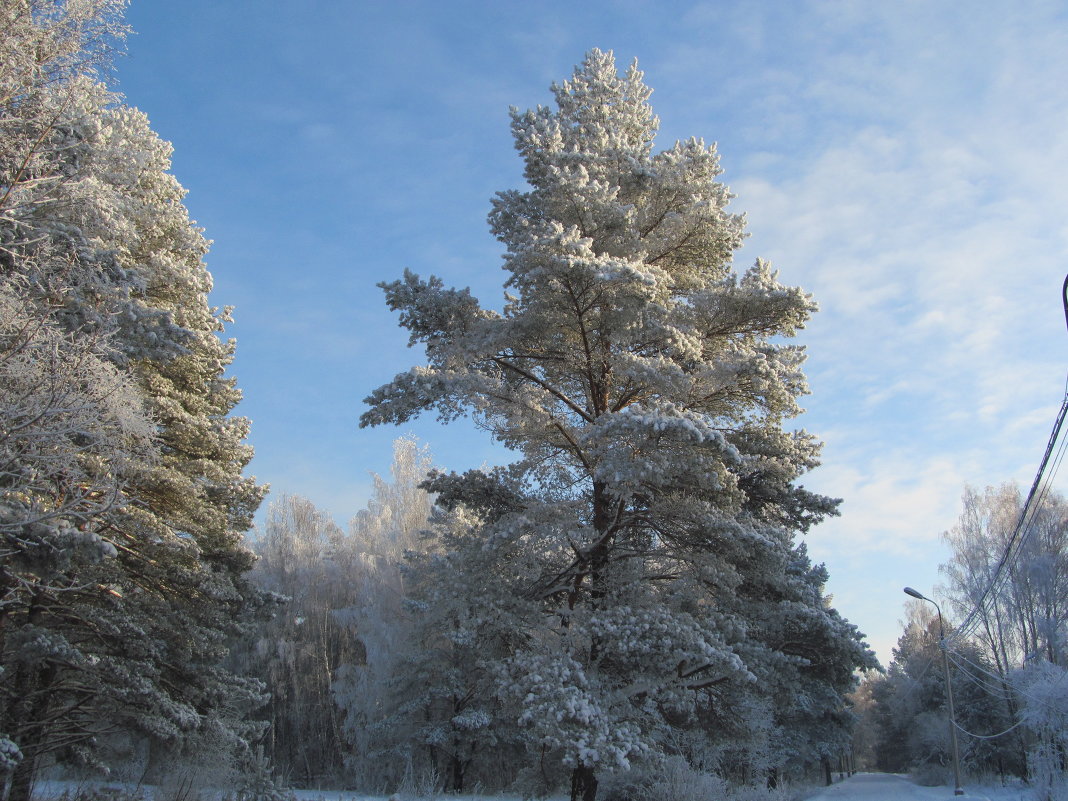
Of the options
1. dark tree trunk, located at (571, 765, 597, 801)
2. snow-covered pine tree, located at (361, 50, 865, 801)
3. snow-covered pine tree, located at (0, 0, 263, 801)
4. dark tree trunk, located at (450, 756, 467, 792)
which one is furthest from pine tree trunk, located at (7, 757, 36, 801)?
dark tree trunk, located at (450, 756, 467, 792)

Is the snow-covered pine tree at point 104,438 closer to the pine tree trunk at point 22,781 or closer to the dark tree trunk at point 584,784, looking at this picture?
the pine tree trunk at point 22,781

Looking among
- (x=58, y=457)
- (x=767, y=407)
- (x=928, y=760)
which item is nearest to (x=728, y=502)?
(x=767, y=407)

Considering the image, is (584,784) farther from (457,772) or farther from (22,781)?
(457,772)

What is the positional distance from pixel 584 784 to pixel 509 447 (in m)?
5.43

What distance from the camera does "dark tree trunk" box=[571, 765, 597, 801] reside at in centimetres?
1062

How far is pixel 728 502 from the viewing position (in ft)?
34.4

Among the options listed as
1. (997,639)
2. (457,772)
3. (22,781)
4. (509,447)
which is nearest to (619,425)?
(509,447)

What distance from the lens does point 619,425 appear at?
922cm

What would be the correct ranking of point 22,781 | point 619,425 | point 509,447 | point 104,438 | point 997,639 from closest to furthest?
point 104,438, point 619,425, point 22,781, point 509,447, point 997,639

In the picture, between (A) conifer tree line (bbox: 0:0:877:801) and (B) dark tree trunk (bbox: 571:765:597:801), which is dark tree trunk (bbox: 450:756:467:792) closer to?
(A) conifer tree line (bbox: 0:0:877:801)

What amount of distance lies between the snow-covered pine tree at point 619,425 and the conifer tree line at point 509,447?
52 millimetres

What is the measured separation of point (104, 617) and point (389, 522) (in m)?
27.4

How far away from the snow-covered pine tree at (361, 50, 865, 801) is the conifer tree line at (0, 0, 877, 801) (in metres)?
0.05

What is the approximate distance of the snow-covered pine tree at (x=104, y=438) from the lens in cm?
717
